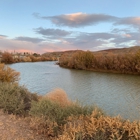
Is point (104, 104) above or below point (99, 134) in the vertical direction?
below

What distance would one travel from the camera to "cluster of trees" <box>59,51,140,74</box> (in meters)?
33.7

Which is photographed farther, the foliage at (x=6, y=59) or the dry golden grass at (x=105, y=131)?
the foliage at (x=6, y=59)

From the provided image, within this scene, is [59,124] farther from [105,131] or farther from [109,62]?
[109,62]

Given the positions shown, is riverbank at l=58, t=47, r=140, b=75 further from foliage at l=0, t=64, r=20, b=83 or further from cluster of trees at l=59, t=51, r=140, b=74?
foliage at l=0, t=64, r=20, b=83

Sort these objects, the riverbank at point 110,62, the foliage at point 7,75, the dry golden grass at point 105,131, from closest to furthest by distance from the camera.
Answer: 1. the dry golden grass at point 105,131
2. the foliage at point 7,75
3. the riverbank at point 110,62

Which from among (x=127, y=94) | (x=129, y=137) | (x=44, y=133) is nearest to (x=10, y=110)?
(x=44, y=133)

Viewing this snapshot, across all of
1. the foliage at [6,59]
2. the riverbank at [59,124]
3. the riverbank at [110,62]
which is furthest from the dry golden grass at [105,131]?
the foliage at [6,59]

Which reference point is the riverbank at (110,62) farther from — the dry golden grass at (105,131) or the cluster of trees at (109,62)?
the dry golden grass at (105,131)

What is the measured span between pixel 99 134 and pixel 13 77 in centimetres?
1057

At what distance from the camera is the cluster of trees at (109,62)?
33656mm

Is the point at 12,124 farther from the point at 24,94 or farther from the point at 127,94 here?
the point at 127,94

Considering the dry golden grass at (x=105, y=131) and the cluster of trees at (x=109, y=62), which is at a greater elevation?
the cluster of trees at (x=109, y=62)

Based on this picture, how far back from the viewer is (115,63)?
3584cm

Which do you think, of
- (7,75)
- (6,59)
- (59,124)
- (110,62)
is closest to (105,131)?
(59,124)
